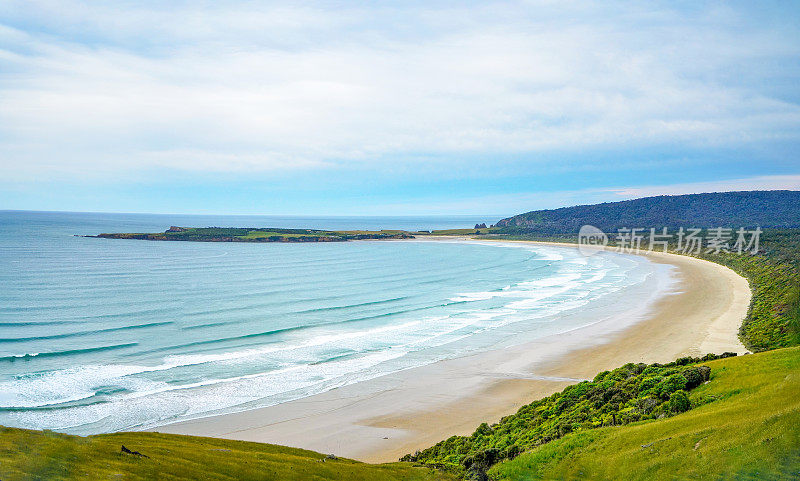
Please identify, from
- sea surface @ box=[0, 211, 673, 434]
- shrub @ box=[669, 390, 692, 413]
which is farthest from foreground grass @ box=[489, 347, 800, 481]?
sea surface @ box=[0, 211, 673, 434]

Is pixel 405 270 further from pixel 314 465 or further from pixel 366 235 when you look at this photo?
pixel 366 235

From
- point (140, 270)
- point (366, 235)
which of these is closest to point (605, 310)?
point (140, 270)

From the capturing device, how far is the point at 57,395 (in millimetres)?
22219

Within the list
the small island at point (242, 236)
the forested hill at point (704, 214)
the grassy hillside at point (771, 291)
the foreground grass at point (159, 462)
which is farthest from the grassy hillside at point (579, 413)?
the forested hill at point (704, 214)

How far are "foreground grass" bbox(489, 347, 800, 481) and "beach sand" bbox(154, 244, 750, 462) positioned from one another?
694 cm

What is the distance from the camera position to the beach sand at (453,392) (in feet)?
64.0

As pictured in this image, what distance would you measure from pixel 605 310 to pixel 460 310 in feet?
41.2

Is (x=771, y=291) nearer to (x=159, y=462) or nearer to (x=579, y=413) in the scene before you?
(x=579, y=413)

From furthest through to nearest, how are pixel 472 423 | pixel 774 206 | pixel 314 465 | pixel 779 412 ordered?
pixel 774 206, pixel 472 423, pixel 314 465, pixel 779 412

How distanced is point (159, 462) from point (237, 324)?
2863cm

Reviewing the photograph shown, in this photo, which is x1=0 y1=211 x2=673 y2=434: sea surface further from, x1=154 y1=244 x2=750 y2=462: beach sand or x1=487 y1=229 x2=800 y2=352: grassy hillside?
x1=487 y1=229 x2=800 y2=352: grassy hillside

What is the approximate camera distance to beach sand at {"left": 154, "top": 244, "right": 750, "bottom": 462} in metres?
19.5

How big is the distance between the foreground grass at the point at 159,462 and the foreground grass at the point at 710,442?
10.4 feet

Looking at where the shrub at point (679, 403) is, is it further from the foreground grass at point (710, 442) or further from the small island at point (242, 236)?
the small island at point (242, 236)
